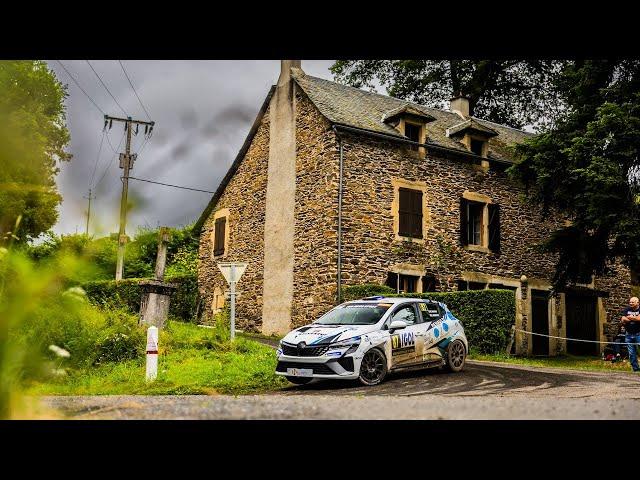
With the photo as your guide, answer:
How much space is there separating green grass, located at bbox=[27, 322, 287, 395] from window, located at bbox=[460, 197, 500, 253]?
33.4 ft

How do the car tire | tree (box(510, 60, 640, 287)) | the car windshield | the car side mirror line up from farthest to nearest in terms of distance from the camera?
1. tree (box(510, 60, 640, 287))
2. the car windshield
3. the car side mirror
4. the car tire

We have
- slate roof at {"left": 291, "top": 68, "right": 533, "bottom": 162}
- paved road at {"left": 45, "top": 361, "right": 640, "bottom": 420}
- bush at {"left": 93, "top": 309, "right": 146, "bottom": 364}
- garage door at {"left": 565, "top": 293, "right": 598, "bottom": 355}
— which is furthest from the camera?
garage door at {"left": 565, "top": 293, "right": 598, "bottom": 355}

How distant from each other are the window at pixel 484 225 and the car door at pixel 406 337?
10.1m

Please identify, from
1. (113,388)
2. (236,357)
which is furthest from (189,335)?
(113,388)

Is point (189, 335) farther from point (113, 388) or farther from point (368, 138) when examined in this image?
point (368, 138)

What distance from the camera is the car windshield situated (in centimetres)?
1165

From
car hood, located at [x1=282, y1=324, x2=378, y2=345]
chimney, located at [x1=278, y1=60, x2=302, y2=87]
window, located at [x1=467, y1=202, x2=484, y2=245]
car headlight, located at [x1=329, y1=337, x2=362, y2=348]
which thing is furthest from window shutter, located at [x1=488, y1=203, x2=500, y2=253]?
car headlight, located at [x1=329, y1=337, x2=362, y2=348]

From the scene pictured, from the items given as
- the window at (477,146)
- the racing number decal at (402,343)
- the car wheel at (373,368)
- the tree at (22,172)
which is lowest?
the car wheel at (373,368)

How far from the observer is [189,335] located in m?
14.5

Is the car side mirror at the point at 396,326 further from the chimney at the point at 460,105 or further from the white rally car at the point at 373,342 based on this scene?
the chimney at the point at 460,105

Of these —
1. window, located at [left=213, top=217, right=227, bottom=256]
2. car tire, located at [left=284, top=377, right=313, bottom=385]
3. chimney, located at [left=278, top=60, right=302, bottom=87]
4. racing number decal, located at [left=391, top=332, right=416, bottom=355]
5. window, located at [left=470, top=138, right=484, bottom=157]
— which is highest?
chimney, located at [left=278, top=60, right=302, bottom=87]

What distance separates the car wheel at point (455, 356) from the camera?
12.6m

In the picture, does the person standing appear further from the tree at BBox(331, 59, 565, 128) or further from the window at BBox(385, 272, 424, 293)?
the tree at BBox(331, 59, 565, 128)

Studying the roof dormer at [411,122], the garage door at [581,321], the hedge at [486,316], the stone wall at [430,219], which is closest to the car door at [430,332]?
the hedge at [486,316]
